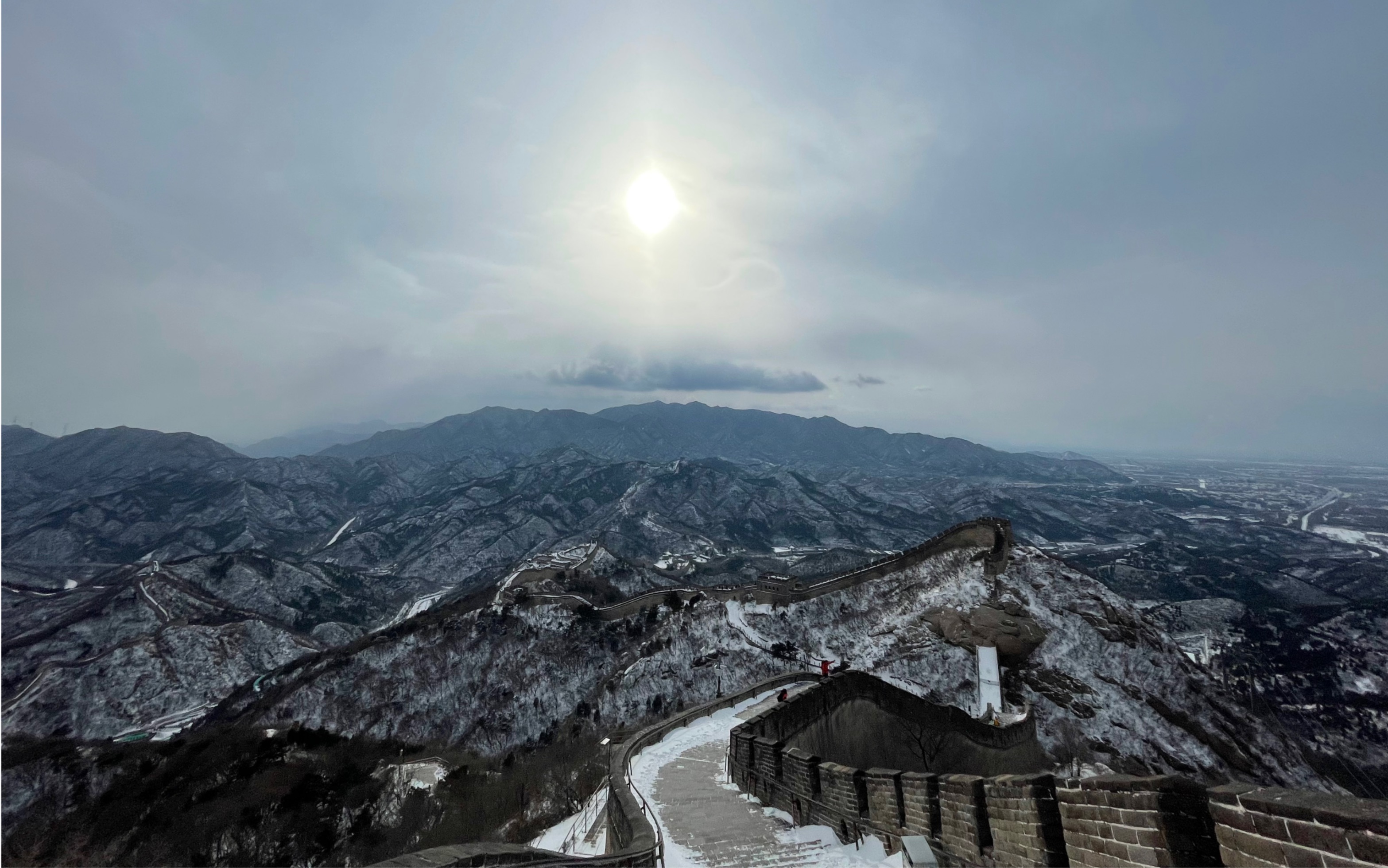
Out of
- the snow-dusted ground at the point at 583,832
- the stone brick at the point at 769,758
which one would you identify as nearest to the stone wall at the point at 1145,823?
the stone brick at the point at 769,758

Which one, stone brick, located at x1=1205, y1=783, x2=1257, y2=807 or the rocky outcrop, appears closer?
stone brick, located at x1=1205, y1=783, x2=1257, y2=807

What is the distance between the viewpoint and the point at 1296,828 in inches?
154

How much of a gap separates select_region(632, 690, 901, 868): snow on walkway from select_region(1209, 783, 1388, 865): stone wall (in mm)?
6477

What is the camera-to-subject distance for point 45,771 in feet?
132

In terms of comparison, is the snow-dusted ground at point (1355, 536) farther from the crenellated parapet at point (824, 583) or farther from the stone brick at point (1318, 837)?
the stone brick at point (1318, 837)

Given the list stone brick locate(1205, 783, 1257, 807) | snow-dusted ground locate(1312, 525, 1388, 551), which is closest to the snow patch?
stone brick locate(1205, 783, 1257, 807)

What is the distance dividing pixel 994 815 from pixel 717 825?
6.72 meters

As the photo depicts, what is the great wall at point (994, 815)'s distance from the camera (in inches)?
156

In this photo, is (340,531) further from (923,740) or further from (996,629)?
(923,740)

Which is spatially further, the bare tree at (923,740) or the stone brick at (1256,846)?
the bare tree at (923,740)

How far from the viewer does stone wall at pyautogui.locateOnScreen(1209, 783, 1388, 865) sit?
3533 mm

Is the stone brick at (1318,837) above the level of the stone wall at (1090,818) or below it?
above

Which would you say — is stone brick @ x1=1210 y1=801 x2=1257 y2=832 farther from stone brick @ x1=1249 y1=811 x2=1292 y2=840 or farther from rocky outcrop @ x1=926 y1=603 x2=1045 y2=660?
rocky outcrop @ x1=926 y1=603 x2=1045 y2=660

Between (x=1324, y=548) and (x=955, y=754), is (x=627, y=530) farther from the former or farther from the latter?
(x=1324, y=548)
